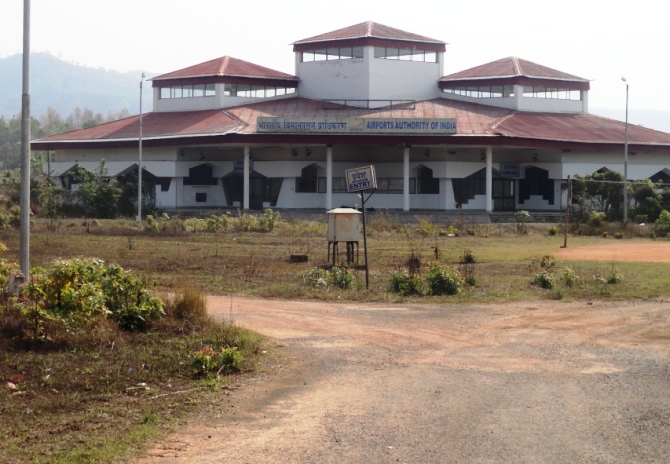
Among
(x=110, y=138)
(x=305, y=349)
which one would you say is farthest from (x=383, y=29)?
(x=305, y=349)

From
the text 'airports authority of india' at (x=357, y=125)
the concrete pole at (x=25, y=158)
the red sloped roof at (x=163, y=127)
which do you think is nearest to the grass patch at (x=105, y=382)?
the concrete pole at (x=25, y=158)

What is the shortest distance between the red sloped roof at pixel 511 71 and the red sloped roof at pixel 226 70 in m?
11.6

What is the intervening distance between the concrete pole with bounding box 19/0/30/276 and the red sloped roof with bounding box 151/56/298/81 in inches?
1816

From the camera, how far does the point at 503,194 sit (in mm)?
61156

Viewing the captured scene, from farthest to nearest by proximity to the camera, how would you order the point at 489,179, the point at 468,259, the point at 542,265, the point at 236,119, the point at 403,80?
the point at 403,80, the point at 236,119, the point at 489,179, the point at 468,259, the point at 542,265

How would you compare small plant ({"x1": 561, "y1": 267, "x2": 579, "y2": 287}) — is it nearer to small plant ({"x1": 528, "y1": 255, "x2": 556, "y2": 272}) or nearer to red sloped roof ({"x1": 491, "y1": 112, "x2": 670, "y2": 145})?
small plant ({"x1": 528, "y1": 255, "x2": 556, "y2": 272})

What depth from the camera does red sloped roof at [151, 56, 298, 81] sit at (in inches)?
2448

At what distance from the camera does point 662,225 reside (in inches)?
1677

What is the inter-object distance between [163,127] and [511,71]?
2253cm

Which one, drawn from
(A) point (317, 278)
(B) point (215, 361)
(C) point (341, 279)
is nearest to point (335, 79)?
(A) point (317, 278)

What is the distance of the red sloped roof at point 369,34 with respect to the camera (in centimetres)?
6225

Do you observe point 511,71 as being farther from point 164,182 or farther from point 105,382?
point 105,382

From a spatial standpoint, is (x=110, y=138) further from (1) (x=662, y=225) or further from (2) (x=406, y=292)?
(2) (x=406, y=292)

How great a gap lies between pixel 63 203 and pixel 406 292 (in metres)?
38.5
